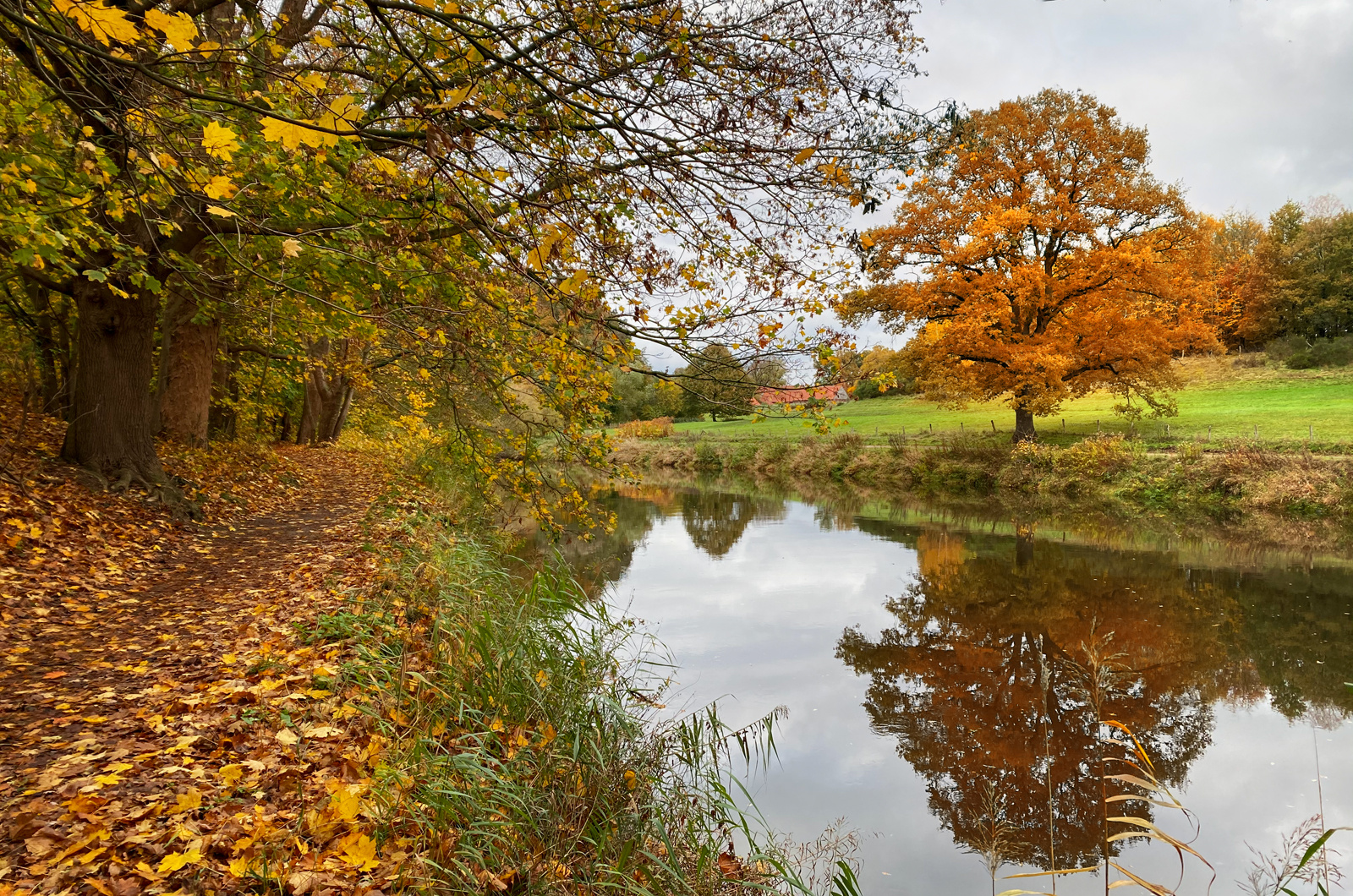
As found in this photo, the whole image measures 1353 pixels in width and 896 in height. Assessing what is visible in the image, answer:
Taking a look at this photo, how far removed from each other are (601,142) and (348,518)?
8.29 m

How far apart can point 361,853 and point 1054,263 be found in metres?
22.9

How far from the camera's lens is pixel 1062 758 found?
5961 mm

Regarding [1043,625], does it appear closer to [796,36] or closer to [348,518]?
[796,36]

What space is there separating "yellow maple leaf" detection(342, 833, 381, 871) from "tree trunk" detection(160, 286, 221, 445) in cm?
1097

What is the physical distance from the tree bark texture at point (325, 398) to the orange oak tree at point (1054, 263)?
14.6 meters

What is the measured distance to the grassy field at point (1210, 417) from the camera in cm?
1941

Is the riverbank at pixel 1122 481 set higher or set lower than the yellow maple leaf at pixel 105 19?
lower

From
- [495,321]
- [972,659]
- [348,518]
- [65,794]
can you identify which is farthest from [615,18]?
[348,518]

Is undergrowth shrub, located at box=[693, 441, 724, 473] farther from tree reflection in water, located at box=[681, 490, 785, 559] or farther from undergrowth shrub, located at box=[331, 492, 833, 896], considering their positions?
undergrowth shrub, located at box=[331, 492, 833, 896]

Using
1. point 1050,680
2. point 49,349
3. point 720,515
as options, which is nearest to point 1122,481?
point 720,515

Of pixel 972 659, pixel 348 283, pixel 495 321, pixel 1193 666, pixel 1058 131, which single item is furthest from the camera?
pixel 1058 131

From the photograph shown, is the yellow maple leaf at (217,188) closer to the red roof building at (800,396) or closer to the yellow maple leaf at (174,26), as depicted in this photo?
the yellow maple leaf at (174,26)

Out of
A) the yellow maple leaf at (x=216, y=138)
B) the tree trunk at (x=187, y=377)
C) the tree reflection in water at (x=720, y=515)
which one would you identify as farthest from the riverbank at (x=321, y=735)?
the tree reflection in water at (x=720, y=515)

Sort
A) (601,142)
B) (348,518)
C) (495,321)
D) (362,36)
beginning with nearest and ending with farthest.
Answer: (601,142) < (362,36) < (495,321) < (348,518)
